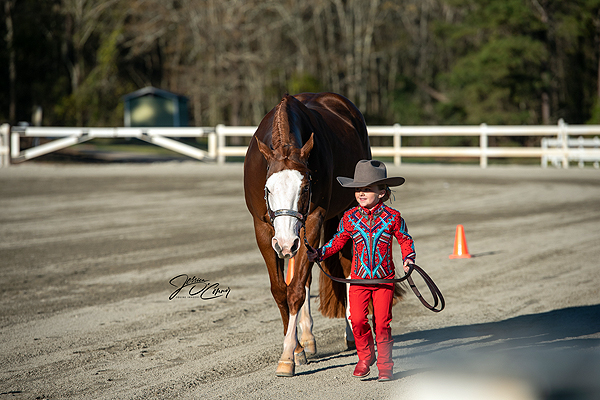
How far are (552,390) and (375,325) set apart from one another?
1091mm

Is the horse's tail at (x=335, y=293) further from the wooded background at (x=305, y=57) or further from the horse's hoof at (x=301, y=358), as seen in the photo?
the wooded background at (x=305, y=57)

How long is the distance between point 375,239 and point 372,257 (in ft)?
0.38

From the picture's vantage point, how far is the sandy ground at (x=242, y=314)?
12.9 feet

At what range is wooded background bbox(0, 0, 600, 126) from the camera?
34062 millimetres

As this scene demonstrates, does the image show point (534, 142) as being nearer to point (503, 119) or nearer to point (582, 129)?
point (503, 119)

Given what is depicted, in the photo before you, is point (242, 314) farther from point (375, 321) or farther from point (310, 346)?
point (375, 321)

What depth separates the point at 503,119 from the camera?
113 feet

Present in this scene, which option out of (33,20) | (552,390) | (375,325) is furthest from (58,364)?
(33,20)

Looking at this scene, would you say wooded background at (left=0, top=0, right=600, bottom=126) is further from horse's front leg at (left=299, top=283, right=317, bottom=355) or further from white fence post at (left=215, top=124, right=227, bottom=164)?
horse's front leg at (left=299, top=283, right=317, bottom=355)

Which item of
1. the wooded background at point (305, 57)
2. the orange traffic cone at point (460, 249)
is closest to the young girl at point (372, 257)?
the orange traffic cone at point (460, 249)

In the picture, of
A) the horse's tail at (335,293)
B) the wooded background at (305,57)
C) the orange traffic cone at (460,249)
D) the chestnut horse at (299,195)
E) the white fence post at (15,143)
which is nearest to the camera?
the chestnut horse at (299,195)

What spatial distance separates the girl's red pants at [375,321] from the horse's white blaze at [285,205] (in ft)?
2.13

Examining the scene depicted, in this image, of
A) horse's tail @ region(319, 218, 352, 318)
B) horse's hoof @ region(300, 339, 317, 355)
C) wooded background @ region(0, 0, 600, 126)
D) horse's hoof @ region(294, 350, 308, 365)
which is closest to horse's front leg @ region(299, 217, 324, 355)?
horse's hoof @ region(300, 339, 317, 355)

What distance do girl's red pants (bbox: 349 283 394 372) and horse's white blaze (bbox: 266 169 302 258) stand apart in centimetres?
65
